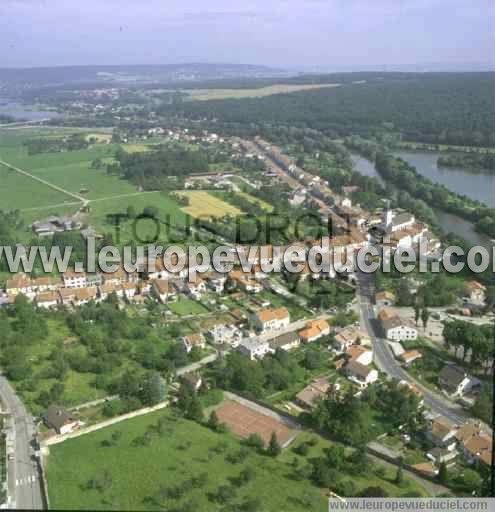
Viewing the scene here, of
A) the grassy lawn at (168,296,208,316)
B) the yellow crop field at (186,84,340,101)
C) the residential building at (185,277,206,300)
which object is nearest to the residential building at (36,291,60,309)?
the grassy lawn at (168,296,208,316)

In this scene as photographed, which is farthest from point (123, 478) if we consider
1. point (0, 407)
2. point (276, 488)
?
point (0, 407)

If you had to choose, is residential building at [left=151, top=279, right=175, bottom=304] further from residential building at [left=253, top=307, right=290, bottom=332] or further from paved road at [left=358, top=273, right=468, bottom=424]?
paved road at [left=358, top=273, right=468, bottom=424]

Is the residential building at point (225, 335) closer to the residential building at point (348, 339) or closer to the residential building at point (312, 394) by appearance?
the residential building at point (348, 339)

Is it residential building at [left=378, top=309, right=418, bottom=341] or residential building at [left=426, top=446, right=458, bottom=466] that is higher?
residential building at [left=378, top=309, right=418, bottom=341]

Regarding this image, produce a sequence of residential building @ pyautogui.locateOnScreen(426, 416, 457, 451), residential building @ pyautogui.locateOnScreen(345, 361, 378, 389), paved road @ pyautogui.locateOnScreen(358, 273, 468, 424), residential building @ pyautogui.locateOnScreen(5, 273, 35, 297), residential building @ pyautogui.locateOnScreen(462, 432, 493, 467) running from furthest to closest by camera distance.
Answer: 1. residential building @ pyautogui.locateOnScreen(5, 273, 35, 297)
2. residential building @ pyautogui.locateOnScreen(345, 361, 378, 389)
3. paved road @ pyautogui.locateOnScreen(358, 273, 468, 424)
4. residential building @ pyautogui.locateOnScreen(426, 416, 457, 451)
5. residential building @ pyautogui.locateOnScreen(462, 432, 493, 467)

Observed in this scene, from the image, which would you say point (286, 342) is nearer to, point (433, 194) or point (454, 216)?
point (454, 216)

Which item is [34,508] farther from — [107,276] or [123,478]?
[107,276]
